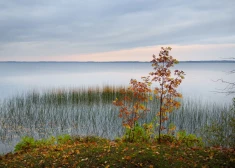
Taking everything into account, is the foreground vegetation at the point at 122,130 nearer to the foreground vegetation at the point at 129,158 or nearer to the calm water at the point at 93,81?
the foreground vegetation at the point at 129,158

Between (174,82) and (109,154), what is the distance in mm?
3892

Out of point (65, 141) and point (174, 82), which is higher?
point (174, 82)

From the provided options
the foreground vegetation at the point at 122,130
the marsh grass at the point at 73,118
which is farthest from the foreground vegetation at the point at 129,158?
the marsh grass at the point at 73,118

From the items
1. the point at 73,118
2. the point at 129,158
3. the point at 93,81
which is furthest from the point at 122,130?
the point at 93,81

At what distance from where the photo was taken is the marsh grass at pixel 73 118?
12648 millimetres

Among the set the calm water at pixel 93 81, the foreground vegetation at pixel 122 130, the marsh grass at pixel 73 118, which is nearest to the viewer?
the foreground vegetation at pixel 122 130

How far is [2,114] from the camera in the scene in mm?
15133

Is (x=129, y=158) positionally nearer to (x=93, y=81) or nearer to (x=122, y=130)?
(x=122, y=130)

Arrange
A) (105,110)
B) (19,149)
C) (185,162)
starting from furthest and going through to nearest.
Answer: (105,110) → (19,149) → (185,162)

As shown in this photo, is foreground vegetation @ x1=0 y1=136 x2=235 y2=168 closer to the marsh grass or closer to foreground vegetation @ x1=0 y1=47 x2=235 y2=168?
foreground vegetation @ x1=0 y1=47 x2=235 y2=168

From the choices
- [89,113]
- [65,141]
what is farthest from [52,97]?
[65,141]

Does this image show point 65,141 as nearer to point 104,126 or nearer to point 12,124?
point 104,126

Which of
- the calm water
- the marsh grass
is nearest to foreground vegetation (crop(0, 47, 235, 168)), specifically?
the marsh grass

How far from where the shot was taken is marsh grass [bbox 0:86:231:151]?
12648mm
